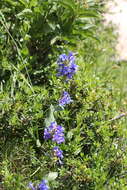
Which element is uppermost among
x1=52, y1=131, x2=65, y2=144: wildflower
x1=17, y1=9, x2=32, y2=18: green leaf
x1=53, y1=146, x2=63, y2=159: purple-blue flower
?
x1=17, y1=9, x2=32, y2=18: green leaf

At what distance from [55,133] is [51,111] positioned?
0.54 ft

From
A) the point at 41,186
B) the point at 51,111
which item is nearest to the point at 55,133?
the point at 51,111

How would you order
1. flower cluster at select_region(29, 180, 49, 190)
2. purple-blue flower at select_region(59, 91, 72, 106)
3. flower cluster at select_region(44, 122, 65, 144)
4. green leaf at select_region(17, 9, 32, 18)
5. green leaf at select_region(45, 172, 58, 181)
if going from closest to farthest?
flower cluster at select_region(29, 180, 49, 190)
green leaf at select_region(45, 172, 58, 181)
flower cluster at select_region(44, 122, 65, 144)
purple-blue flower at select_region(59, 91, 72, 106)
green leaf at select_region(17, 9, 32, 18)

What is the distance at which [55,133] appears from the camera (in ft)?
7.39

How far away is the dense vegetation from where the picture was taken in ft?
7.19

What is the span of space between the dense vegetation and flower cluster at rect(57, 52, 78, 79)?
38 millimetres

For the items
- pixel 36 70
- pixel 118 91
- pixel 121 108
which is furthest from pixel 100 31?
pixel 36 70

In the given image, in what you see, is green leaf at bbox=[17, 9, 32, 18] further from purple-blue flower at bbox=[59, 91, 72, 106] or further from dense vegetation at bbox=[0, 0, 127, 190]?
purple-blue flower at bbox=[59, 91, 72, 106]

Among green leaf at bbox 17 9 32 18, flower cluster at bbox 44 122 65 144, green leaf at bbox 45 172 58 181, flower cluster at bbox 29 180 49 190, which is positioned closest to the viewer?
flower cluster at bbox 29 180 49 190

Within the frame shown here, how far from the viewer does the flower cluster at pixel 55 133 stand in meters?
2.24

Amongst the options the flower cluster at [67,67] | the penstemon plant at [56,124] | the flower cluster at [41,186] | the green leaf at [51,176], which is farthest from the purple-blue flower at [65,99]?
the flower cluster at [41,186]

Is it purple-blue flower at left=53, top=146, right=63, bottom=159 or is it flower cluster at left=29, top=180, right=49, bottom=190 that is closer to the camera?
flower cluster at left=29, top=180, right=49, bottom=190

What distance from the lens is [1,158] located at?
2301mm

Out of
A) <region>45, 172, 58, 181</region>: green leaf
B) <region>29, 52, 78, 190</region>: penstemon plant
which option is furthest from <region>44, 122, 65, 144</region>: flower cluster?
<region>45, 172, 58, 181</region>: green leaf
